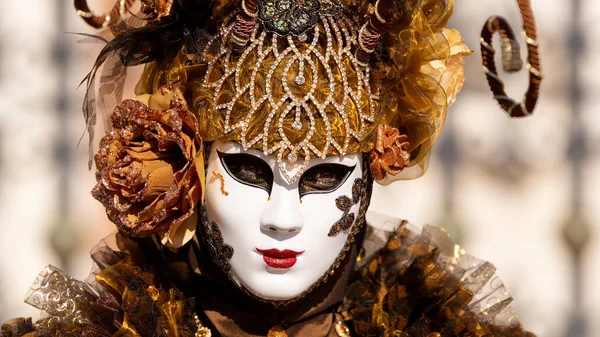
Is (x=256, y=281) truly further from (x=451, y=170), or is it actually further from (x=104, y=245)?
(x=451, y=170)

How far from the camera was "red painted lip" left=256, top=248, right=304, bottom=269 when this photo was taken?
1.42m

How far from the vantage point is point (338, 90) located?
143 centimetres

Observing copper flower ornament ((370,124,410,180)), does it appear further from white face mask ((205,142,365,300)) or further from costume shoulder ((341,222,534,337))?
costume shoulder ((341,222,534,337))

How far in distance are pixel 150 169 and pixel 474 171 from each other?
175cm

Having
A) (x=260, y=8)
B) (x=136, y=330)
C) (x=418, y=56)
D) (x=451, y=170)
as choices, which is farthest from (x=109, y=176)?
(x=451, y=170)

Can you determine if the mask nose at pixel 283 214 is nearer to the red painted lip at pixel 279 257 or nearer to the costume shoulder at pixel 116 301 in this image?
the red painted lip at pixel 279 257

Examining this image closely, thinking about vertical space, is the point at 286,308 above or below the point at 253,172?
below

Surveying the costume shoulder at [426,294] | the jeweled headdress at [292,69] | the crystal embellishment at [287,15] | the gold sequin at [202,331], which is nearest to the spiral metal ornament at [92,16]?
the jeweled headdress at [292,69]

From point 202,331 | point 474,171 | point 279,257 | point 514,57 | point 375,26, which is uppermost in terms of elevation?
point 514,57

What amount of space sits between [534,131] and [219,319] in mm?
1724

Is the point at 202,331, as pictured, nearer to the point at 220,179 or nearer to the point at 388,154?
the point at 220,179

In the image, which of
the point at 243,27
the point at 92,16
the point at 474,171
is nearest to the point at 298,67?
the point at 243,27

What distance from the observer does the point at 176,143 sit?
1.42 meters

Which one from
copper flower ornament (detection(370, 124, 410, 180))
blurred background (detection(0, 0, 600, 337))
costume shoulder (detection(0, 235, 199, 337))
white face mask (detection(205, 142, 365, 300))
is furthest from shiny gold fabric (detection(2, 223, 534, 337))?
blurred background (detection(0, 0, 600, 337))
